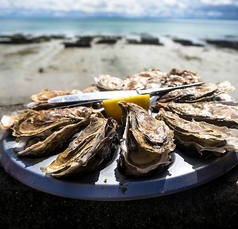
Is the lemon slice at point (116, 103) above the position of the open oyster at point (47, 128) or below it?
above

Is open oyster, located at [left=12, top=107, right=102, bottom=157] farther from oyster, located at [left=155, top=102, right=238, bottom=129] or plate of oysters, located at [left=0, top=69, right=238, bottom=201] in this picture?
oyster, located at [left=155, top=102, right=238, bottom=129]

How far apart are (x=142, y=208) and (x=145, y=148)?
0.35 m

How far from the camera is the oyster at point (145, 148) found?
3.93 feet

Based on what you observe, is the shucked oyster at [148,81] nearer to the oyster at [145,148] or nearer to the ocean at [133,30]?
the oyster at [145,148]

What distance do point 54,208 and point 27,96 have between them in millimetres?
4110

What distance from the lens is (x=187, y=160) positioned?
134cm

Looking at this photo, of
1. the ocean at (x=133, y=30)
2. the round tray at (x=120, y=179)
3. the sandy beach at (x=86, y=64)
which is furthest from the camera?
the ocean at (x=133, y=30)

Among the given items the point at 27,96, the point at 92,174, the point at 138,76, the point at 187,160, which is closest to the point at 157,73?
the point at 138,76

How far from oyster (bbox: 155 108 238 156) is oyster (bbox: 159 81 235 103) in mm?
322

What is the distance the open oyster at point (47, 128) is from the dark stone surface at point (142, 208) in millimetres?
219

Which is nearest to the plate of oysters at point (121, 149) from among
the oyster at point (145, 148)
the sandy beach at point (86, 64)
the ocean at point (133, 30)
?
the oyster at point (145, 148)

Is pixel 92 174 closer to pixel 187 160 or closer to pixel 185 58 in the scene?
pixel 187 160

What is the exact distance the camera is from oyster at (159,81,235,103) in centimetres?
185

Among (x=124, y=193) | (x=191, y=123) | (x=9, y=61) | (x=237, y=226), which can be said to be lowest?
(x=9, y=61)
